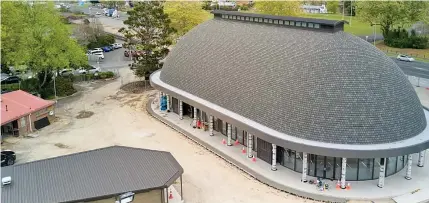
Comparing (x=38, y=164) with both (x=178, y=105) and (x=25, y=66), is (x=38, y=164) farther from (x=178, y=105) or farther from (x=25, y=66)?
(x=25, y=66)

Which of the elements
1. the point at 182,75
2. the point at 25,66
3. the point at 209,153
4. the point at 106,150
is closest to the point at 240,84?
the point at 209,153

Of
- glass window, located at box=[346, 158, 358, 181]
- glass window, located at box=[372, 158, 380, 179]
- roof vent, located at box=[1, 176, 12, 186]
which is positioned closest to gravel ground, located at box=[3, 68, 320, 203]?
glass window, located at box=[346, 158, 358, 181]

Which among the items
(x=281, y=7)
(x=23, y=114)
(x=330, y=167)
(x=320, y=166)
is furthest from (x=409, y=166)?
(x=281, y=7)

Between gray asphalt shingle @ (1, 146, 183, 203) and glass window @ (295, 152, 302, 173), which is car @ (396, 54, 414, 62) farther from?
gray asphalt shingle @ (1, 146, 183, 203)

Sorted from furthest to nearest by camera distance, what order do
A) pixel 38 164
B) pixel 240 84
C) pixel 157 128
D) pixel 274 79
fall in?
pixel 157 128, pixel 240 84, pixel 274 79, pixel 38 164

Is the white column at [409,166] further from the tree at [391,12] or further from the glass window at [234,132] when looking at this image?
the tree at [391,12]
